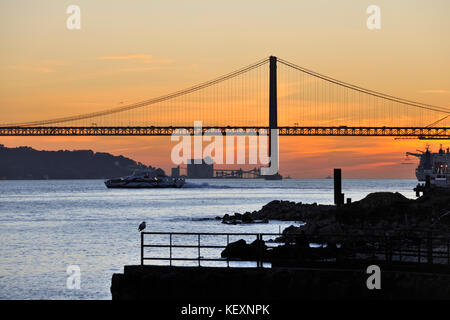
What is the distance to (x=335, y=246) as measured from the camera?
2288cm

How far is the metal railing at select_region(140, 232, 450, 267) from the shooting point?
19.9 metres

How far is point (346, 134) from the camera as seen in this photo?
117750mm

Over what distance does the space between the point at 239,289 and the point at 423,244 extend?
11.8 meters

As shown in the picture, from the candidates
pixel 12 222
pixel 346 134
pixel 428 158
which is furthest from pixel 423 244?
pixel 428 158

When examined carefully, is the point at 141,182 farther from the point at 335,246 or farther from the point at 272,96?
the point at 335,246

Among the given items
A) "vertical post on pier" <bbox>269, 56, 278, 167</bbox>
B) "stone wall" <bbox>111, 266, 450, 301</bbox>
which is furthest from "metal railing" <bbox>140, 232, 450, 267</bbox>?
"vertical post on pier" <bbox>269, 56, 278, 167</bbox>

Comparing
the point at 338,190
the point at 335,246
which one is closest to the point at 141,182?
the point at 338,190

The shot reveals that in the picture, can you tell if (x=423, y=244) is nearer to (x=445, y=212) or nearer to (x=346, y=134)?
(x=445, y=212)

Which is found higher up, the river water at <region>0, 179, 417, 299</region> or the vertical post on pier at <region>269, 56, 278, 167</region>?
the vertical post on pier at <region>269, 56, 278, 167</region>

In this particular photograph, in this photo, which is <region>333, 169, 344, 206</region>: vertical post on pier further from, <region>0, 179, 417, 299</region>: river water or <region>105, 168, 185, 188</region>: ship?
<region>105, 168, 185, 188</region>: ship

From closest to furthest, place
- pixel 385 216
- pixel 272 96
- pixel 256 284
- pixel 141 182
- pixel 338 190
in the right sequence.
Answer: pixel 256 284, pixel 385 216, pixel 338 190, pixel 272 96, pixel 141 182

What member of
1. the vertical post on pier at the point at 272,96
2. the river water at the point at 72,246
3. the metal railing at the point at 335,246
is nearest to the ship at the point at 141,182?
the vertical post on pier at the point at 272,96

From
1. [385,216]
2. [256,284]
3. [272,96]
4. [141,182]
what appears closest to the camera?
[256,284]

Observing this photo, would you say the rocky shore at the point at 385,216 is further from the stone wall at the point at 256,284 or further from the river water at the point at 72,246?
the stone wall at the point at 256,284
